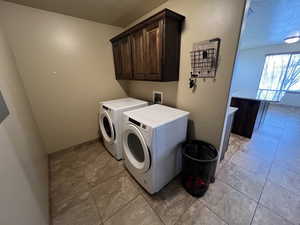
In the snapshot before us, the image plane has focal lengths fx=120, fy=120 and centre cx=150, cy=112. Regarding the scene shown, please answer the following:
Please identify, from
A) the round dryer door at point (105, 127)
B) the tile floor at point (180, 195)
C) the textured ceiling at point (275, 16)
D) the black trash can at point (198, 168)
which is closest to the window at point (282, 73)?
the textured ceiling at point (275, 16)

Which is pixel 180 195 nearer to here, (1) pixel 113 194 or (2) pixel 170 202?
(2) pixel 170 202

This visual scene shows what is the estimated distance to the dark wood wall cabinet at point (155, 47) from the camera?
1439 millimetres

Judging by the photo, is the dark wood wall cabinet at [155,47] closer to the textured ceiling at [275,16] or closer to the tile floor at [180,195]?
the textured ceiling at [275,16]

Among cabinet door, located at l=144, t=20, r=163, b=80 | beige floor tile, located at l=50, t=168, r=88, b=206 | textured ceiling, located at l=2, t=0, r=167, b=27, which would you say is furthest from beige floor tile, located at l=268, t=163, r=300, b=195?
textured ceiling, located at l=2, t=0, r=167, b=27

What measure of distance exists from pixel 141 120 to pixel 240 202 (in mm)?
1426

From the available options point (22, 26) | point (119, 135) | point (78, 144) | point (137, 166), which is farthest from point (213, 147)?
point (22, 26)

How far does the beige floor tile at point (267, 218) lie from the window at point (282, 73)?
564cm

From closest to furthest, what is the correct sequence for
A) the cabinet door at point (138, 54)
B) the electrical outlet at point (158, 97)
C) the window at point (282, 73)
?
the cabinet door at point (138, 54) < the electrical outlet at point (158, 97) < the window at point (282, 73)

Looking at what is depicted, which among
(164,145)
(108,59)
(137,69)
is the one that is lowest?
(164,145)

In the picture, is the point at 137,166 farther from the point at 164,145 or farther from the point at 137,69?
the point at 137,69

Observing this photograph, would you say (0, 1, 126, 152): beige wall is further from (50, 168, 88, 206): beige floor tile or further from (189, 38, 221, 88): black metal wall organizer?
(189, 38, 221, 88): black metal wall organizer

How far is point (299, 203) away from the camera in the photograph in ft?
4.25

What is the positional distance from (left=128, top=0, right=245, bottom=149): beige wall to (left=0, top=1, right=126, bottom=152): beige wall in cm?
143

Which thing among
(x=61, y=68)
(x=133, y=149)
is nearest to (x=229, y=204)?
(x=133, y=149)
